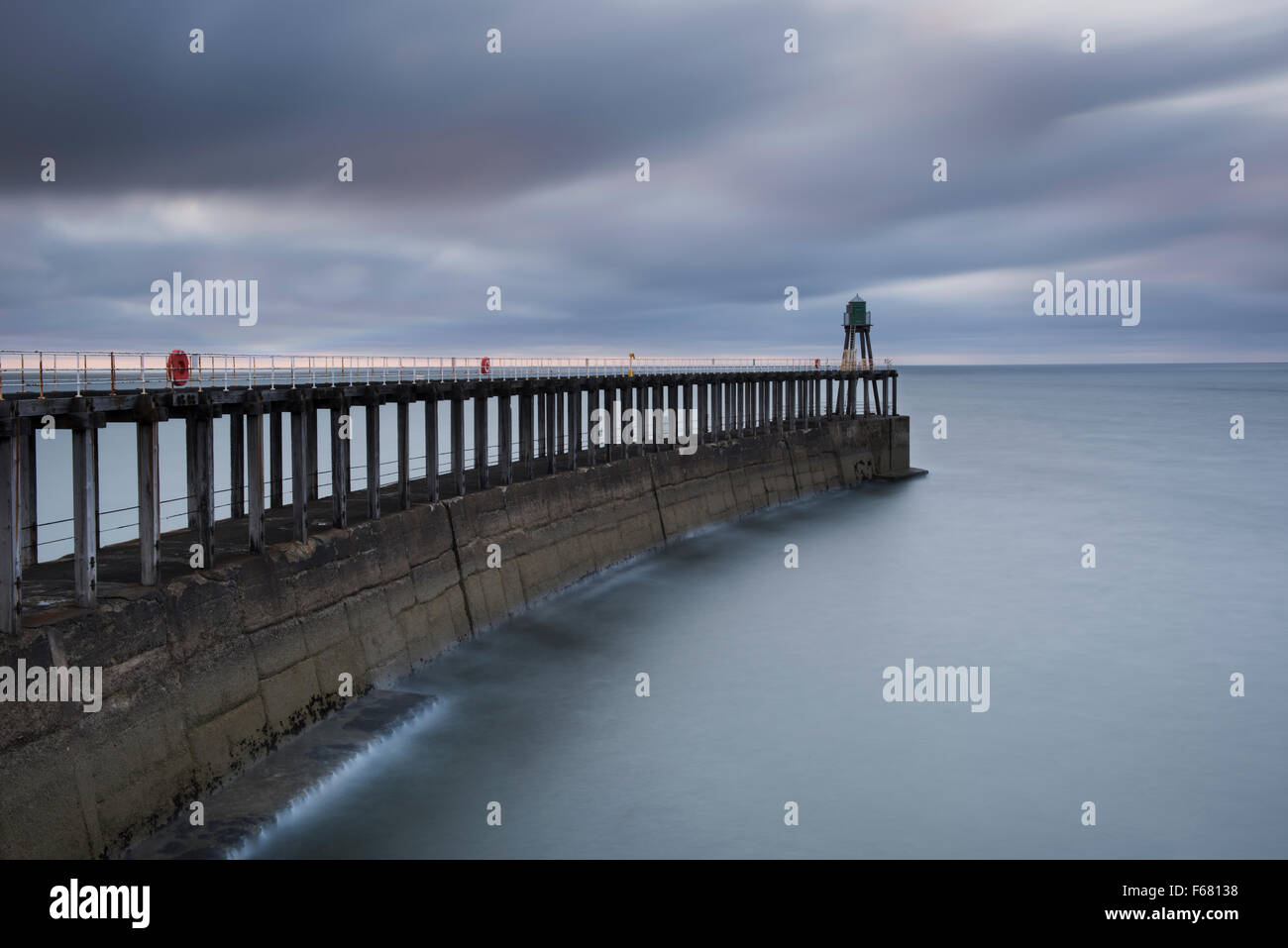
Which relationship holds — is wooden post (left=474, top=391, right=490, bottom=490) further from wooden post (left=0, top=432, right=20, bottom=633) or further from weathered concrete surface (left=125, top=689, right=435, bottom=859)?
wooden post (left=0, top=432, right=20, bottom=633)

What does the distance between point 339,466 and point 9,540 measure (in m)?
7.42

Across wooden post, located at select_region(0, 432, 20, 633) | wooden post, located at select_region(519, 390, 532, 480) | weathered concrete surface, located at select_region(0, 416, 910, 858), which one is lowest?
weathered concrete surface, located at select_region(0, 416, 910, 858)

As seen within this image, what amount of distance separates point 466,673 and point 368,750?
4377 millimetres

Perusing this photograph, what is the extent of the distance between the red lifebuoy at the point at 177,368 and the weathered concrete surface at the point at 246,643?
288 centimetres

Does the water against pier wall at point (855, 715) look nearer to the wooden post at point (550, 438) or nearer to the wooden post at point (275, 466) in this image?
the wooden post at point (550, 438)

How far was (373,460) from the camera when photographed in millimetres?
19609

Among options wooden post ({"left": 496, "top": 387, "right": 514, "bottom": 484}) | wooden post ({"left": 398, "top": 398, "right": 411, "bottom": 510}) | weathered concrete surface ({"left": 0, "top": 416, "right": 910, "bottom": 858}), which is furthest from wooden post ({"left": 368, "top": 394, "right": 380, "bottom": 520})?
wooden post ({"left": 496, "top": 387, "right": 514, "bottom": 484})

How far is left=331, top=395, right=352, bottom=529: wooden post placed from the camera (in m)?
18.1

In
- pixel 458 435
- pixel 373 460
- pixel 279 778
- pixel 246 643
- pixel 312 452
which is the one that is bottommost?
pixel 279 778

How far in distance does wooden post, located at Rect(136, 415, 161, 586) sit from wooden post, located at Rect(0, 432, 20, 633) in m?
2.02

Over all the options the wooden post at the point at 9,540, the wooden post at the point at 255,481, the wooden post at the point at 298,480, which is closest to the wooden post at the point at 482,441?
the wooden post at the point at 298,480

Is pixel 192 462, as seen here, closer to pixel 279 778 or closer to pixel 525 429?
pixel 279 778

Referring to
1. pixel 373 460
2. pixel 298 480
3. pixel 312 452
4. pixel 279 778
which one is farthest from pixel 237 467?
pixel 279 778

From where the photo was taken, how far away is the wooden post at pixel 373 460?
19.2 meters
